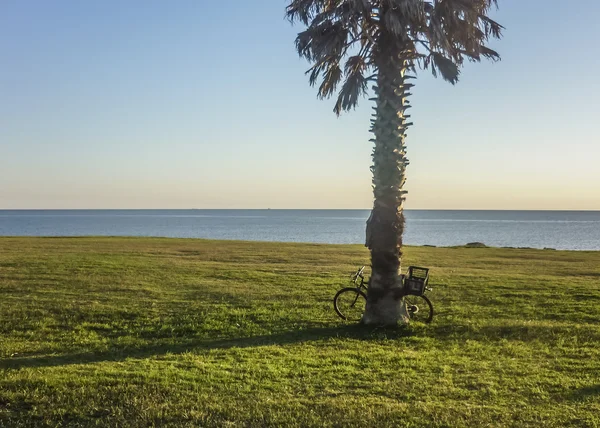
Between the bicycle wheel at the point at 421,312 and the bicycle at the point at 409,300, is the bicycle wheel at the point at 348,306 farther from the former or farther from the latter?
the bicycle wheel at the point at 421,312

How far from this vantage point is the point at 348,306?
16.5 meters

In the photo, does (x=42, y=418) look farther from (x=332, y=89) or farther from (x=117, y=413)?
(x=332, y=89)

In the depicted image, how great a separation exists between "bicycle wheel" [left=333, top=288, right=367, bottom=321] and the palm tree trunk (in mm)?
956

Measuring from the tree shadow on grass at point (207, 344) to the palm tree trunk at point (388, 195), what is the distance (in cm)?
60

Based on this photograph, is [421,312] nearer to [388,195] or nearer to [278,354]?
[388,195]

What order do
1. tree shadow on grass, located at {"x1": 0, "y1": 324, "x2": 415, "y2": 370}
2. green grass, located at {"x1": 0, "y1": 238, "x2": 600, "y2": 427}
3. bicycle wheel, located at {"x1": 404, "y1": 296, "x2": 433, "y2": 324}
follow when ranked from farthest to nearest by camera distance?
bicycle wheel, located at {"x1": 404, "y1": 296, "x2": 433, "y2": 324}
tree shadow on grass, located at {"x1": 0, "y1": 324, "x2": 415, "y2": 370}
green grass, located at {"x1": 0, "y1": 238, "x2": 600, "y2": 427}

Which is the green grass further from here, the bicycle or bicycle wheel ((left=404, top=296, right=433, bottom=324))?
the bicycle

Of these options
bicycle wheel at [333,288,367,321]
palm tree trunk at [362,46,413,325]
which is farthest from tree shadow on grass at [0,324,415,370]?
bicycle wheel at [333,288,367,321]

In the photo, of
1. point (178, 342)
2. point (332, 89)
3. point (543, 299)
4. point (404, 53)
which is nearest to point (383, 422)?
point (178, 342)

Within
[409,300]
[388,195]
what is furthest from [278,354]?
[409,300]

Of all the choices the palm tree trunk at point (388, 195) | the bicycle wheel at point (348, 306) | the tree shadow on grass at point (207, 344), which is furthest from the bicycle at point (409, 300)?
the tree shadow on grass at point (207, 344)

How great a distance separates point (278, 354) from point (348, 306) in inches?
226

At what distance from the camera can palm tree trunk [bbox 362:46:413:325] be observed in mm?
13609

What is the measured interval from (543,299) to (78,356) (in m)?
13.9
